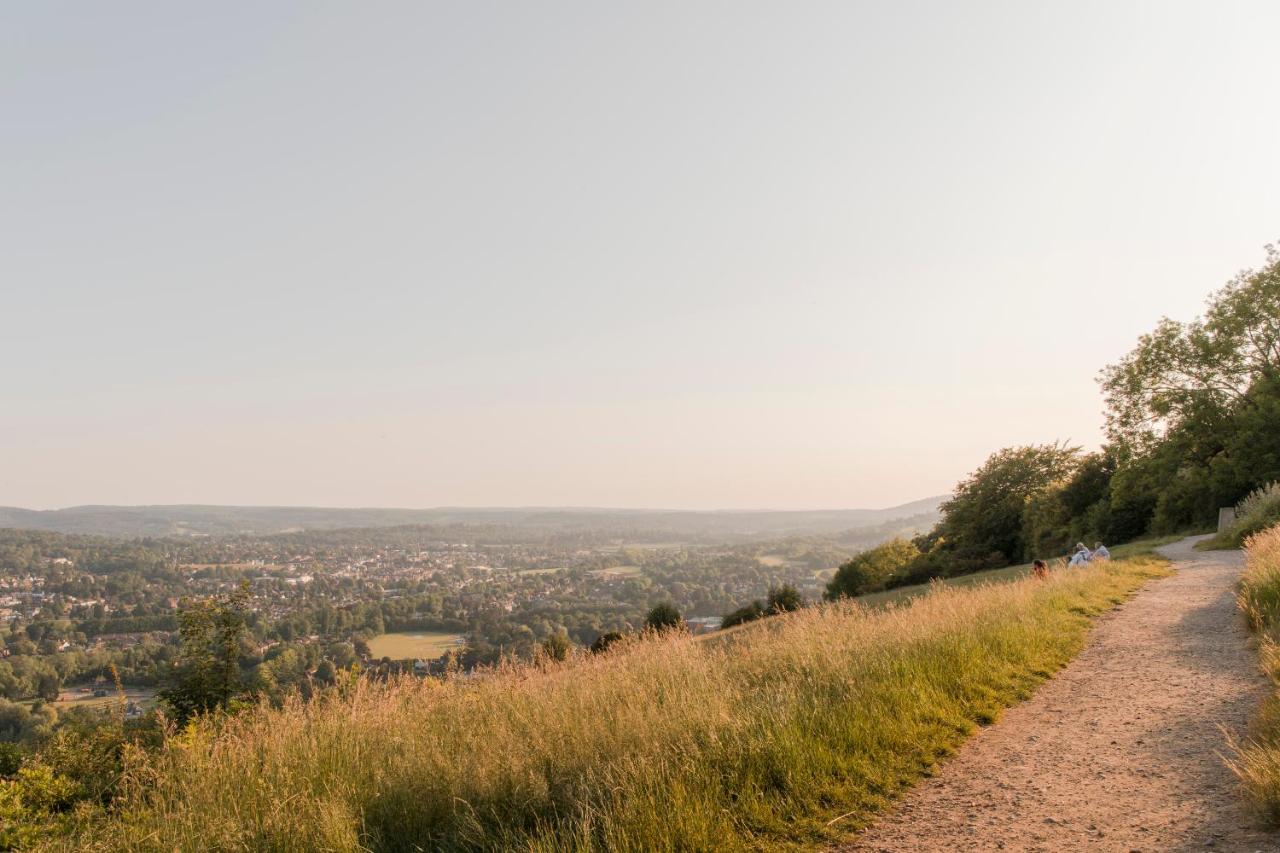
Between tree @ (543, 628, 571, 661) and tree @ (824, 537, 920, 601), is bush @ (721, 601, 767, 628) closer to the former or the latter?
tree @ (824, 537, 920, 601)

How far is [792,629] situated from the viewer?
32.3 ft

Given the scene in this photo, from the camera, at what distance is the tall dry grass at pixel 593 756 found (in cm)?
452

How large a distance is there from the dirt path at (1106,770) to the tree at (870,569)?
112ft

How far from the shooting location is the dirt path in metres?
4.07

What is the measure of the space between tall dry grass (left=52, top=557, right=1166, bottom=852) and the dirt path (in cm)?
33

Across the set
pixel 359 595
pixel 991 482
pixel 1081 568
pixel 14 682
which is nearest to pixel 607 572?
pixel 359 595

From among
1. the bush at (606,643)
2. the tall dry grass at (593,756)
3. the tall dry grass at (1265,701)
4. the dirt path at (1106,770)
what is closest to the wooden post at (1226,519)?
the tall dry grass at (1265,701)

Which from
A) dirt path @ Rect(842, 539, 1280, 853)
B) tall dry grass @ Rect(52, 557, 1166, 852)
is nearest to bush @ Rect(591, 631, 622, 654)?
tall dry grass @ Rect(52, 557, 1166, 852)

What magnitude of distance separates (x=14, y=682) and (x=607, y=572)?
106140mm

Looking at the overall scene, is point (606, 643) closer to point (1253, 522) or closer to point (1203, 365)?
point (1253, 522)

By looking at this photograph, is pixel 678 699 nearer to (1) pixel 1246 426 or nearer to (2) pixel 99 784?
(2) pixel 99 784

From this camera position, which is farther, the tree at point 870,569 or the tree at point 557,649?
the tree at point 870,569

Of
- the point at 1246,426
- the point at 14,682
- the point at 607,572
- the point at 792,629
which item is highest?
the point at 1246,426

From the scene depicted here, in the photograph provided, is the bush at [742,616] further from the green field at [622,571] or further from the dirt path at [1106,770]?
the green field at [622,571]
